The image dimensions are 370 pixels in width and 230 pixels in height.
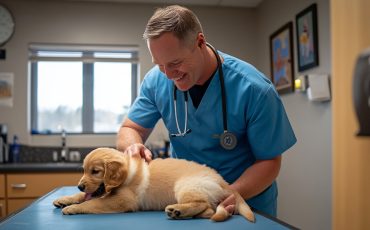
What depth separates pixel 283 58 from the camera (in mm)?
3215

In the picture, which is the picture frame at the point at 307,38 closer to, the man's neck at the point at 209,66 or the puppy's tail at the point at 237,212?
the man's neck at the point at 209,66

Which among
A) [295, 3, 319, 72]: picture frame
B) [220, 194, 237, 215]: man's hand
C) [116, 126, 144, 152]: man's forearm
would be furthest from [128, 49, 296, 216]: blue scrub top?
[295, 3, 319, 72]: picture frame

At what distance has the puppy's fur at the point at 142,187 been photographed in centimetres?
112

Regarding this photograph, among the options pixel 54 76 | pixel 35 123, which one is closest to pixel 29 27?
pixel 54 76

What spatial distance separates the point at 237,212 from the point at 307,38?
1.96 m

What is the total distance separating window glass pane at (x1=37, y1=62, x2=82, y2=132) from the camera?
12.5ft

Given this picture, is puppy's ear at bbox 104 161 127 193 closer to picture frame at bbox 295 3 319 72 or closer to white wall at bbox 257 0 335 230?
white wall at bbox 257 0 335 230

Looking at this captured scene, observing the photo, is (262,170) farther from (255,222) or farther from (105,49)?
(105,49)

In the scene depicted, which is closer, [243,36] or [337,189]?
[337,189]

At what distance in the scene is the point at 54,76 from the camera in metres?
3.83

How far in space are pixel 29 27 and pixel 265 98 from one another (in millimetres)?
2983

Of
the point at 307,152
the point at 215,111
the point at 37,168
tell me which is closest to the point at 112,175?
the point at 215,111

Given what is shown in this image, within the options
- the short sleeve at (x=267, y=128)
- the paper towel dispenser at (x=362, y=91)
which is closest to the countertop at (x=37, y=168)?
the short sleeve at (x=267, y=128)

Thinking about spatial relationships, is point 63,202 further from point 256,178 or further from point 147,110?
point 256,178
